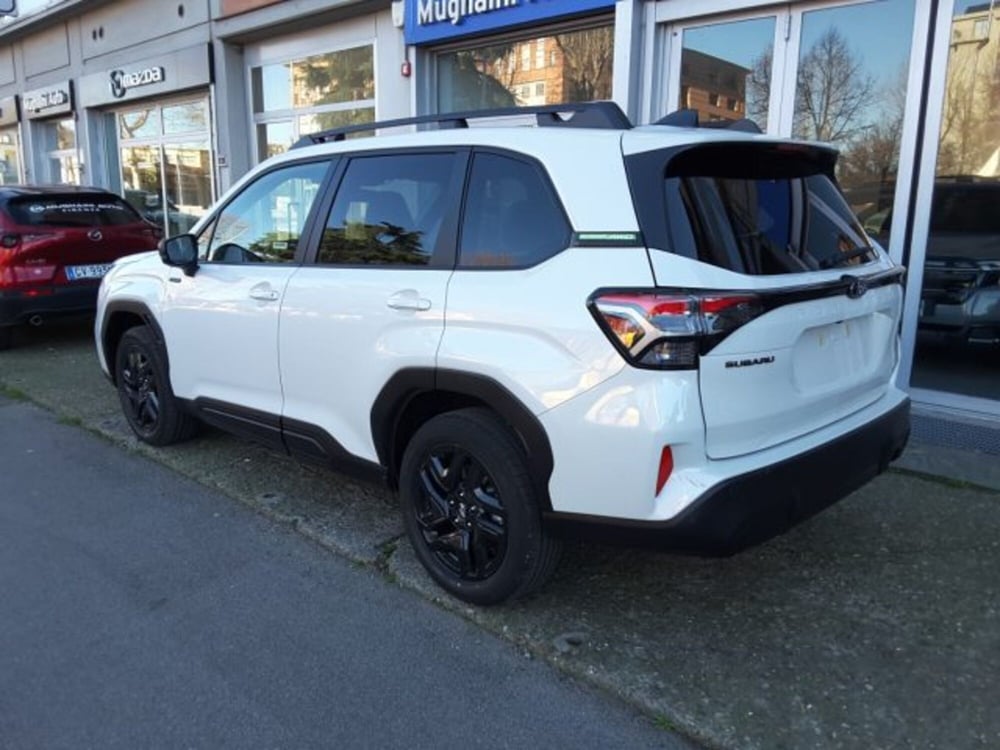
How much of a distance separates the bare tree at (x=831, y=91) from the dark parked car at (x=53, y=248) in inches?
261

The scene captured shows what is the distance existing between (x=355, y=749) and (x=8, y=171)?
73.5ft

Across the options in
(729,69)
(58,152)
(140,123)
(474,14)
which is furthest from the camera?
(58,152)

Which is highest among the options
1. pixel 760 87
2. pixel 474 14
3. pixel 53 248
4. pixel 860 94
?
pixel 474 14

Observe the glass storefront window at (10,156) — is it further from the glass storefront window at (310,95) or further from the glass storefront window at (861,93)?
the glass storefront window at (861,93)

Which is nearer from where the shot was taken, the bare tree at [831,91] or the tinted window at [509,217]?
the tinted window at [509,217]

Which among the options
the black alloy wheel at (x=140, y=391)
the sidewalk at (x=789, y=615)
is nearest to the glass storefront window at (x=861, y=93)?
the sidewalk at (x=789, y=615)

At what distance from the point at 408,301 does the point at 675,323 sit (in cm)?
116

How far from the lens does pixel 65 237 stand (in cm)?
795

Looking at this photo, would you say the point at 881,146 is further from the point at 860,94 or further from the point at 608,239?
the point at 608,239

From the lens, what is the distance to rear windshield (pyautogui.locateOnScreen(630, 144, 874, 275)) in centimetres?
260

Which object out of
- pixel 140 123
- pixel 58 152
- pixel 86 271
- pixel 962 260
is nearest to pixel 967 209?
pixel 962 260

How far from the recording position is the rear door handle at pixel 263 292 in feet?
12.5

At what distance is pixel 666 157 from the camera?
8.70ft

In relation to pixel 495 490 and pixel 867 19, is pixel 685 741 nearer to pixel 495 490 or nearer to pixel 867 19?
pixel 495 490
